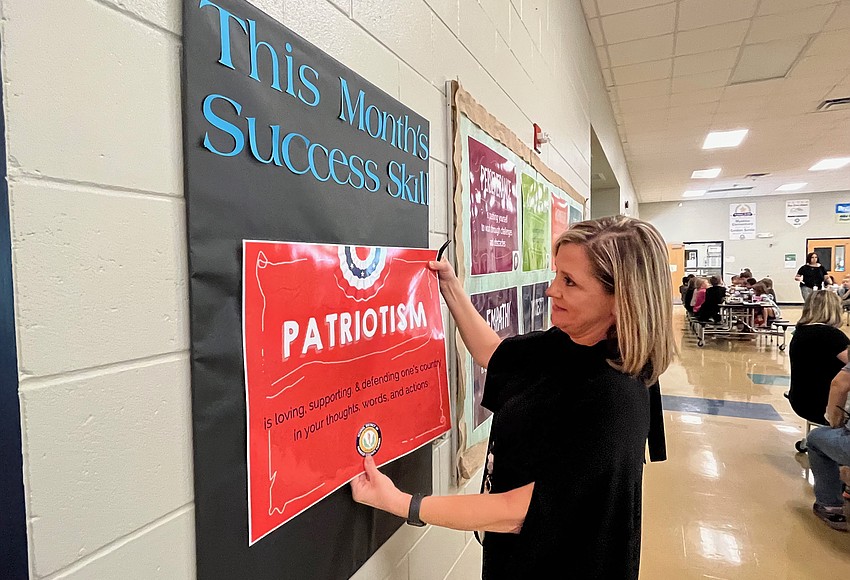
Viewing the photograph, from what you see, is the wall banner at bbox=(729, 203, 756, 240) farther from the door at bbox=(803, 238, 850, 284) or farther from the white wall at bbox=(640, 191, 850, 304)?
the door at bbox=(803, 238, 850, 284)

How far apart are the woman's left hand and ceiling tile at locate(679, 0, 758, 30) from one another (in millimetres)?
3867

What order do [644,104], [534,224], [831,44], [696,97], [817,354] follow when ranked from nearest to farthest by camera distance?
[534,224], [817,354], [831,44], [696,97], [644,104]

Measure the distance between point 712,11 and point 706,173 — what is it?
27.0ft

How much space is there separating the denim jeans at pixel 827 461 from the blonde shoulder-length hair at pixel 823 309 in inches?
38.1

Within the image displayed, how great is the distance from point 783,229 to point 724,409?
12952 millimetres

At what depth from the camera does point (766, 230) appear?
15336 mm

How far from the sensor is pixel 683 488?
343 centimetres

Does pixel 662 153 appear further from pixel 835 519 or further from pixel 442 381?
pixel 442 381

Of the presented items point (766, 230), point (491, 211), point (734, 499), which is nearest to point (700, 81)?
point (734, 499)

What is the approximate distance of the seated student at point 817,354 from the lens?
3479mm

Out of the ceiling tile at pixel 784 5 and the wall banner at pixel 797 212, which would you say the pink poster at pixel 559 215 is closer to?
the ceiling tile at pixel 784 5

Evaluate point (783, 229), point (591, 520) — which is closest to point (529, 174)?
point (591, 520)

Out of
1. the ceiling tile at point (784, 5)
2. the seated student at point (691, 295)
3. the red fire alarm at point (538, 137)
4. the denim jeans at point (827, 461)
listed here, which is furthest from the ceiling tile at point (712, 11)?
the seated student at point (691, 295)

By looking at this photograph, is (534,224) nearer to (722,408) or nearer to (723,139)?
(722,408)
